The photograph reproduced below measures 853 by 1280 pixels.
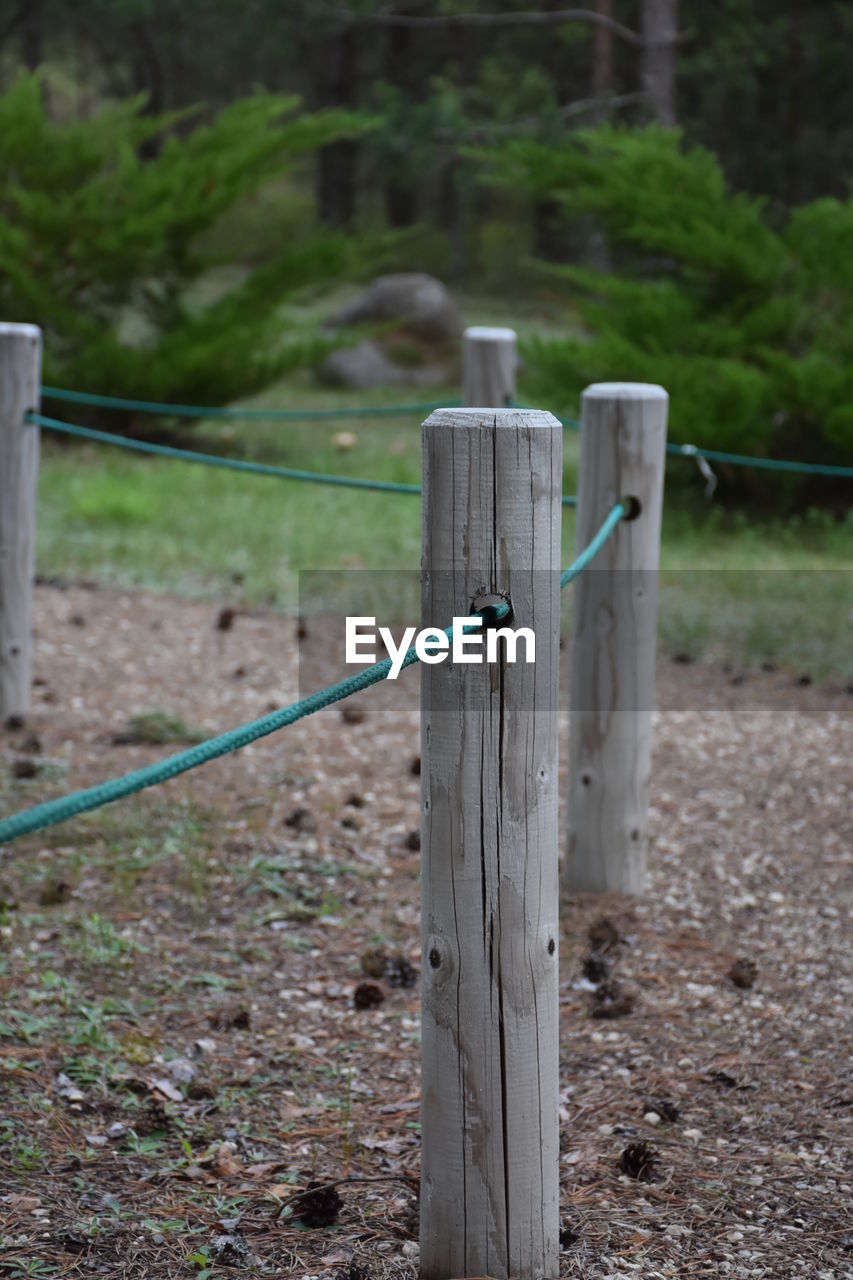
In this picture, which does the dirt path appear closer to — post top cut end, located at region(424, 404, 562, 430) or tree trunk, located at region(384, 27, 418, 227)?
post top cut end, located at region(424, 404, 562, 430)

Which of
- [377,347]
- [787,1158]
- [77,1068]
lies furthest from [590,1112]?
[377,347]

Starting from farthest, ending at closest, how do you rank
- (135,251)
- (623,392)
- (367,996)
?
(135,251)
(623,392)
(367,996)

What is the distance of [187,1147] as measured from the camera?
7.45 feet

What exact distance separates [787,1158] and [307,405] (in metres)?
10.3

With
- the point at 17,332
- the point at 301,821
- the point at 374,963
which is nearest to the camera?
the point at 374,963

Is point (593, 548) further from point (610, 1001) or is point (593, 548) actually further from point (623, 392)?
point (610, 1001)

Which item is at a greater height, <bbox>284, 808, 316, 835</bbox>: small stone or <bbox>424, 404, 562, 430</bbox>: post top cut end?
<bbox>424, 404, 562, 430</bbox>: post top cut end

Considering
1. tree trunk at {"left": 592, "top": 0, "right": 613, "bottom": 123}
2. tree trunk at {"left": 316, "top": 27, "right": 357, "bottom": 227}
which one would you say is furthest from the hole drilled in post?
tree trunk at {"left": 316, "top": 27, "right": 357, "bottom": 227}

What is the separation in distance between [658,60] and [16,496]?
Answer: 30.6 ft

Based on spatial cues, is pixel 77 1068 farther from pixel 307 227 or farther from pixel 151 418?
pixel 307 227

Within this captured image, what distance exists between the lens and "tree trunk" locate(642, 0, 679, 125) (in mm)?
11570

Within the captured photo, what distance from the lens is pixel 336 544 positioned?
7145 mm

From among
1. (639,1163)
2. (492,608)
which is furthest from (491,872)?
(639,1163)

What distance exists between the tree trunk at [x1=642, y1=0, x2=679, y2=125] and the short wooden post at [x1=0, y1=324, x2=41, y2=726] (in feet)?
28.7
